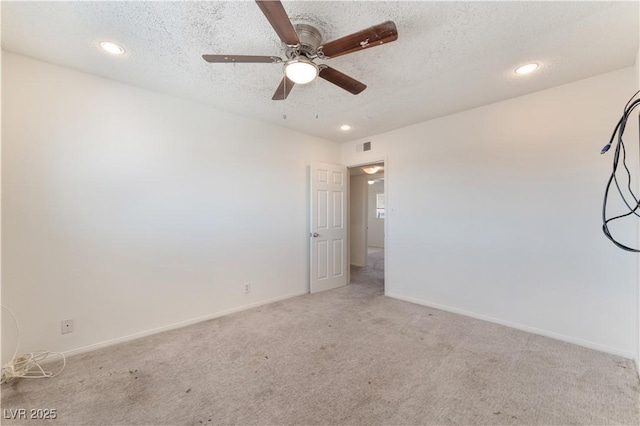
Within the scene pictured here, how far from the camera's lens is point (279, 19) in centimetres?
144

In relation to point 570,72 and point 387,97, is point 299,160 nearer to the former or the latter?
point 387,97

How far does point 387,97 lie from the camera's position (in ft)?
9.71

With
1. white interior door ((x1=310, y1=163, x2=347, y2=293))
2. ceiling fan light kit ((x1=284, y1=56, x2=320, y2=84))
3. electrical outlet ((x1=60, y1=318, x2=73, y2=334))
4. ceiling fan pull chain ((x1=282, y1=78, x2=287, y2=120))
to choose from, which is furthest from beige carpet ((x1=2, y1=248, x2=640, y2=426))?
ceiling fan pull chain ((x1=282, y1=78, x2=287, y2=120))

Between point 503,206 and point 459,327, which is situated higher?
point 503,206

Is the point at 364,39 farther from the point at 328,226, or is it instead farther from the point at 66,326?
the point at 66,326

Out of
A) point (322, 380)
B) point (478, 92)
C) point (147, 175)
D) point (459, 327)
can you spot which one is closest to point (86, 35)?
point (147, 175)

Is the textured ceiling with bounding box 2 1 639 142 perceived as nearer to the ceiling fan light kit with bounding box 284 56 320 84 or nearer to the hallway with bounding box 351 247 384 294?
the ceiling fan light kit with bounding box 284 56 320 84

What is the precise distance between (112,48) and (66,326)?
2.43m

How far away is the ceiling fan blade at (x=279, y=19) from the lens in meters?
1.32

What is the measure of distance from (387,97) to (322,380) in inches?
112

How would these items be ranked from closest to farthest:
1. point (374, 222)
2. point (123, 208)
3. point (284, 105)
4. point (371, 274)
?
1. point (123, 208)
2. point (284, 105)
3. point (371, 274)
4. point (374, 222)

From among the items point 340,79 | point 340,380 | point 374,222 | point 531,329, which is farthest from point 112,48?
point 374,222

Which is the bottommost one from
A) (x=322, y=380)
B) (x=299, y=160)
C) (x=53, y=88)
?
(x=322, y=380)

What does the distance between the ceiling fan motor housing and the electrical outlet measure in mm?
3030
